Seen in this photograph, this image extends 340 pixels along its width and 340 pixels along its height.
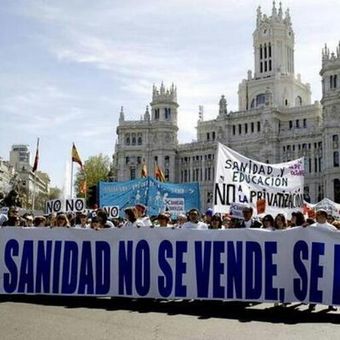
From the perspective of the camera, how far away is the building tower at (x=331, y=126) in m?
72.1

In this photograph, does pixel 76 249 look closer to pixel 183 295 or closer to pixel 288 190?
pixel 183 295

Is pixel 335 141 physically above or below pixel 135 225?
above

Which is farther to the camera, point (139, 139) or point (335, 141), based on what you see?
point (139, 139)

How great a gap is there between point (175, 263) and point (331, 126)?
6589 centimetres

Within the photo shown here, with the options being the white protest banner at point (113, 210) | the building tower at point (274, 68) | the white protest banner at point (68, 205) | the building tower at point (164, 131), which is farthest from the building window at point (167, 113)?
the white protest banner at point (113, 210)

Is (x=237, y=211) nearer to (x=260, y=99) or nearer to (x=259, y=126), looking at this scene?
(x=259, y=126)

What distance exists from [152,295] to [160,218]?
4.92 ft

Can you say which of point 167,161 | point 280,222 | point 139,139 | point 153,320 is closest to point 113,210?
point 280,222

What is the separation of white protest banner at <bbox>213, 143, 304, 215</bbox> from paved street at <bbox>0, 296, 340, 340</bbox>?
358 centimetres

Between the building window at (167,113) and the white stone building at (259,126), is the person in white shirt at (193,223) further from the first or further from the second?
the building window at (167,113)

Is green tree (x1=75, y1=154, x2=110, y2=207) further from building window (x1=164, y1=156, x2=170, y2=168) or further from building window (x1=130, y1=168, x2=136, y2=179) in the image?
building window (x1=164, y1=156, x2=170, y2=168)

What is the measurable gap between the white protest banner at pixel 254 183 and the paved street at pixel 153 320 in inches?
141

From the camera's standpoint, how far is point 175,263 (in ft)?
34.7

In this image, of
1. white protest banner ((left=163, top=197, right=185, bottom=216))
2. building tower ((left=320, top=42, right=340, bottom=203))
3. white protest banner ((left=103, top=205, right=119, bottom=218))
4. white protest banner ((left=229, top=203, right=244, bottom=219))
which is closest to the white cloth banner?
white protest banner ((left=229, top=203, right=244, bottom=219))
